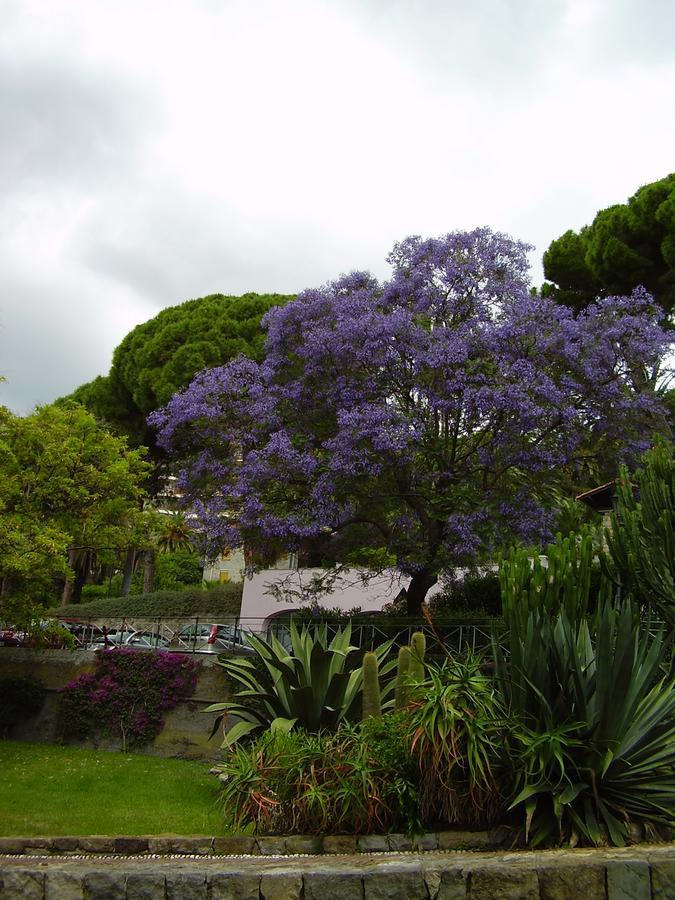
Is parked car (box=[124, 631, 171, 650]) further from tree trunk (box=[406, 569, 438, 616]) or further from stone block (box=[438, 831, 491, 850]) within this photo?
stone block (box=[438, 831, 491, 850])

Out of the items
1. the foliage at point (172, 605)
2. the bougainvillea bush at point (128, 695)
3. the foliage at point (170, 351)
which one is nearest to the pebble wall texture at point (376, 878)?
the bougainvillea bush at point (128, 695)

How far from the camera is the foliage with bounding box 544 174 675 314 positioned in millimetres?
26075

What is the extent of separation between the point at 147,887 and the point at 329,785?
2.05 m

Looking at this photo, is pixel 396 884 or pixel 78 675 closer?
pixel 396 884

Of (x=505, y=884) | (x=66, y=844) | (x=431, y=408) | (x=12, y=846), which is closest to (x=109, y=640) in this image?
(x=431, y=408)

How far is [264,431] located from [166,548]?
106ft

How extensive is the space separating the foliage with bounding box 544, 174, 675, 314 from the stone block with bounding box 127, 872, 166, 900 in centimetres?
2398

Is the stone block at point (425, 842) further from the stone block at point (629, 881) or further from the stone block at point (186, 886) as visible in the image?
the stone block at point (186, 886)

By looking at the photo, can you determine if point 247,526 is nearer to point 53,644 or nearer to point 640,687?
point 53,644

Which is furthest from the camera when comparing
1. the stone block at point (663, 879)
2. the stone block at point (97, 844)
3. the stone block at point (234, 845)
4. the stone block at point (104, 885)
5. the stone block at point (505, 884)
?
the stone block at point (97, 844)

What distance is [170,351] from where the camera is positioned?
109 ft

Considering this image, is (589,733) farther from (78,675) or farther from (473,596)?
(78,675)

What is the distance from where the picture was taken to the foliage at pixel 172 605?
108ft

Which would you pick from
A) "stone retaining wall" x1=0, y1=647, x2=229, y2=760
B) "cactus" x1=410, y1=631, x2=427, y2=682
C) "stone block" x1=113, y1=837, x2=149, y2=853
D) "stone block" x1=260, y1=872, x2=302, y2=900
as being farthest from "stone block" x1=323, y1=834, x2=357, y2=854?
"stone retaining wall" x1=0, y1=647, x2=229, y2=760
